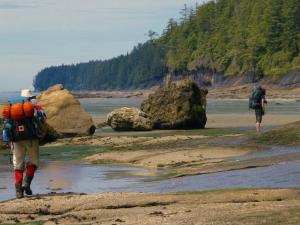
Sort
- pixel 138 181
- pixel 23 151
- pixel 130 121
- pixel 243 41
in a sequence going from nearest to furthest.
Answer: pixel 23 151, pixel 138 181, pixel 130 121, pixel 243 41

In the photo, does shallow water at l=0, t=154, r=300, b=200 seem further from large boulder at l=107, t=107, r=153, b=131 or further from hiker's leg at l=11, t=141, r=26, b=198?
large boulder at l=107, t=107, r=153, b=131

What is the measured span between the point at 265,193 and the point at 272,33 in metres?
141

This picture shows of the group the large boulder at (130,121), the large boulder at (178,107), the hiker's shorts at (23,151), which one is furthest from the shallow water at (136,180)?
the large boulder at (178,107)

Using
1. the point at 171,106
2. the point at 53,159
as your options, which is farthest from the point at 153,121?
the point at 53,159

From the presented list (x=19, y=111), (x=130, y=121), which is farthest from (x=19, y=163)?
(x=130, y=121)

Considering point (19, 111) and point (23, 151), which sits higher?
point (19, 111)

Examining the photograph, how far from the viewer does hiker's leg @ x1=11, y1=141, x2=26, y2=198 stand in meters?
13.5

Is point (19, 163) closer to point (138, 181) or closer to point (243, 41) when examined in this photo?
point (138, 181)

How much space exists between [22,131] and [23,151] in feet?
1.74

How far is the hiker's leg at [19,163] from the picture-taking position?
13453 millimetres

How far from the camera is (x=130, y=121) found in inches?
1337

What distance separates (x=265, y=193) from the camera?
38.3 feet

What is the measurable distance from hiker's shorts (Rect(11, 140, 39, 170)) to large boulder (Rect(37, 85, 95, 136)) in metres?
16.4

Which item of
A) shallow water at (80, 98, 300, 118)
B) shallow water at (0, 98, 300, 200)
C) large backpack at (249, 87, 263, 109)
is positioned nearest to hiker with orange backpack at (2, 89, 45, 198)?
shallow water at (0, 98, 300, 200)
